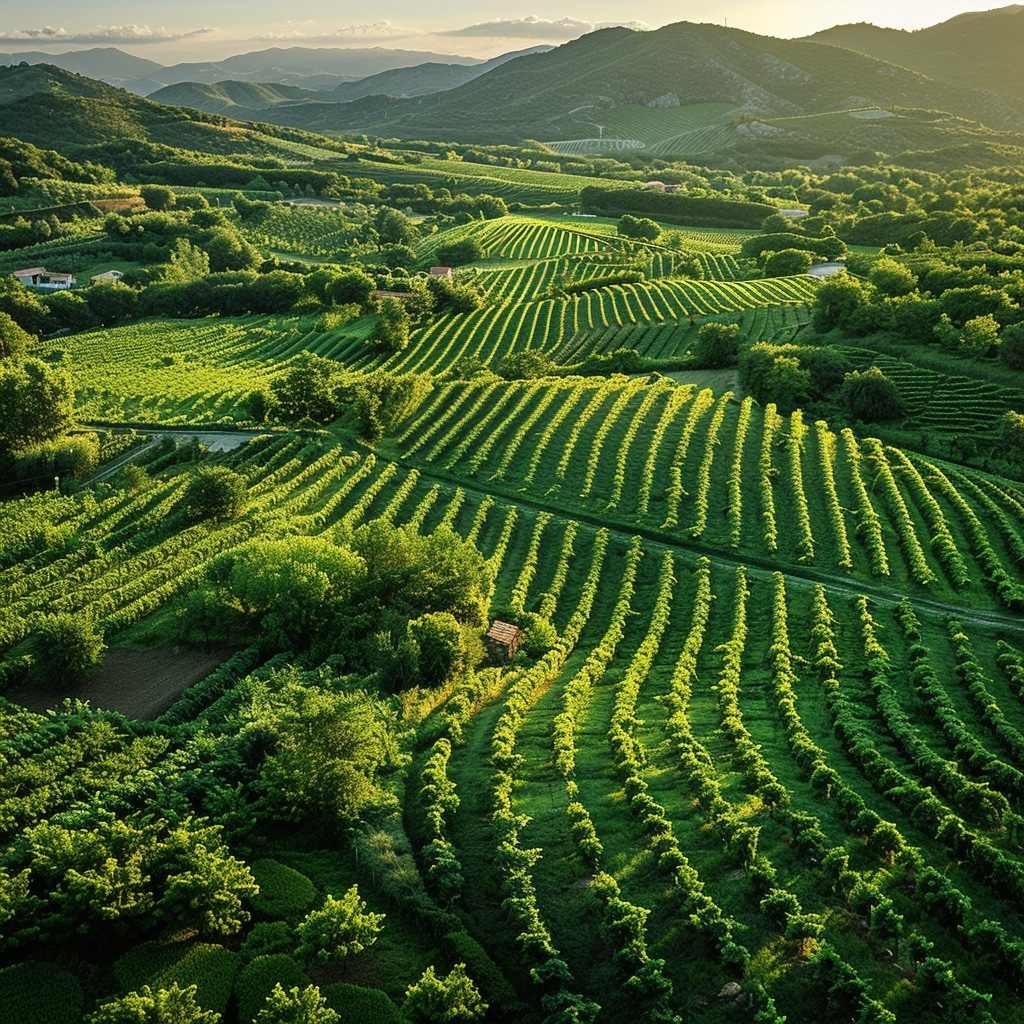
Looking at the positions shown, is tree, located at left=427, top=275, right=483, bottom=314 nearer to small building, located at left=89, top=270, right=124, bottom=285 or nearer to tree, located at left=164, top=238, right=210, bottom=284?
tree, located at left=164, top=238, right=210, bottom=284

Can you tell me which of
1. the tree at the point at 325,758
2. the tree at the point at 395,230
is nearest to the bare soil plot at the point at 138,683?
the tree at the point at 325,758

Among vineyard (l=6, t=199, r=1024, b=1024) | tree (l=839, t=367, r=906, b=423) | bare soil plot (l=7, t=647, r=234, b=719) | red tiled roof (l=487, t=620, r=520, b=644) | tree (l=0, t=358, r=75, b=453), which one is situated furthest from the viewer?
tree (l=839, t=367, r=906, b=423)

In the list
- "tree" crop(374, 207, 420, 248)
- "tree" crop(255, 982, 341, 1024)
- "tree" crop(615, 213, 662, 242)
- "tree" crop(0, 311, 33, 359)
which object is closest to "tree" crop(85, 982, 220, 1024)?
"tree" crop(255, 982, 341, 1024)

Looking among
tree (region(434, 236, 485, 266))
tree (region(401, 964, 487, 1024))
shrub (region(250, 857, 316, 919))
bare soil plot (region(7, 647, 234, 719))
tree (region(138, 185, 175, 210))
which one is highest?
tree (region(138, 185, 175, 210))

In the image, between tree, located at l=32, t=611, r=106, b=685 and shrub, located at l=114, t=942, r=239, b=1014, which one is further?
tree, located at l=32, t=611, r=106, b=685

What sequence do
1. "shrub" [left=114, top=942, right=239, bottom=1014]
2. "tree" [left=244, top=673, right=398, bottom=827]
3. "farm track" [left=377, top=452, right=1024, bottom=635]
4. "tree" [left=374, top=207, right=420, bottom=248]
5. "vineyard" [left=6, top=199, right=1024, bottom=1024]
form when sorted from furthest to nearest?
1. "tree" [left=374, top=207, right=420, bottom=248]
2. "farm track" [left=377, top=452, right=1024, bottom=635]
3. "tree" [left=244, top=673, right=398, bottom=827]
4. "vineyard" [left=6, top=199, right=1024, bottom=1024]
5. "shrub" [left=114, top=942, right=239, bottom=1014]

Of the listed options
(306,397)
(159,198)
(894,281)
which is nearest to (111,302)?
(159,198)

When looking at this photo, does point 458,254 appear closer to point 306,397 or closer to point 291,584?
point 306,397

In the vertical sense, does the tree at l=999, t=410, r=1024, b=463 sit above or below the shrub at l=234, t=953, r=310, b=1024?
above
